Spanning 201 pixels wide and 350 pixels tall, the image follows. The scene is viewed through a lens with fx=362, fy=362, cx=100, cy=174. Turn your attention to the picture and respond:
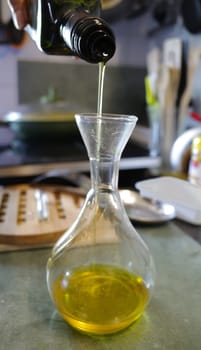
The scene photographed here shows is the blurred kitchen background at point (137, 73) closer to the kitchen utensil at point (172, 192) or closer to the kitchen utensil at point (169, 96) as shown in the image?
the kitchen utensil at point (169, 96)

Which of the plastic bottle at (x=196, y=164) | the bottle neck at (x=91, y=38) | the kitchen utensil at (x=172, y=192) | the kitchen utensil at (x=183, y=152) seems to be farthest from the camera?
the kitchen utensil at (x=183, y=152)

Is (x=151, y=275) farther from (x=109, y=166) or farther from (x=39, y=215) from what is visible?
(x=39, y=215)

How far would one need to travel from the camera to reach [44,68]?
3.77 feet

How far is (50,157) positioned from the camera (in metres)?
0.84

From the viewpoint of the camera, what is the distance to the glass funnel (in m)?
0.33

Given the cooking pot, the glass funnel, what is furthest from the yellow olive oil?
the cooking pot

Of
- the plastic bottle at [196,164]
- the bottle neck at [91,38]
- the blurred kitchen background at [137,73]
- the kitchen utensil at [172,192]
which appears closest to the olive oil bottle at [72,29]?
the bottle neck at [91,38]

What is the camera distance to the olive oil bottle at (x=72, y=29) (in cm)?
30

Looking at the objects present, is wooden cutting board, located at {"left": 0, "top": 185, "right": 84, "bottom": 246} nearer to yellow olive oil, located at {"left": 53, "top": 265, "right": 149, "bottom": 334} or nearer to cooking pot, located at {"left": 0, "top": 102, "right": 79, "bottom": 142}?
yellow olive oil, located at {"left": 53, "top": 265, "right": 149, "bottom": 334}

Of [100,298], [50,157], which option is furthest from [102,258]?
[50,157]

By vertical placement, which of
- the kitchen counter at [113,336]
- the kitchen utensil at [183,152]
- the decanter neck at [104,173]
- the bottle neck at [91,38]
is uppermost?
the bottle neck at [91,38]

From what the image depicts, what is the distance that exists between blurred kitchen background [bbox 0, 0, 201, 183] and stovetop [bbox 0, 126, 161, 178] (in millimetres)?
45

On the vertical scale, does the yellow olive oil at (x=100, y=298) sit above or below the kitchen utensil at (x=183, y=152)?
below

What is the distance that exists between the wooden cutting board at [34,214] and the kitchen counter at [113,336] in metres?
0.02
